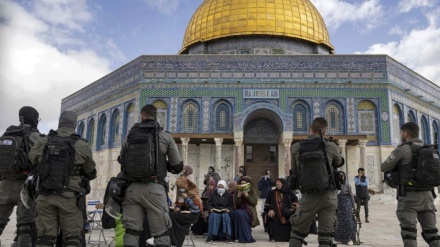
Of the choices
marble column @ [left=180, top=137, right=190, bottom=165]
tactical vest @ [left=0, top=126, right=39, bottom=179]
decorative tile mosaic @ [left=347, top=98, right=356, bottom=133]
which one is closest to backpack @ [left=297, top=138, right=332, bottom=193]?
tactical vest @ [left=0, top=126, right=39, bottom=179]

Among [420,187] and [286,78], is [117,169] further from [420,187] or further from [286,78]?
[420,187]

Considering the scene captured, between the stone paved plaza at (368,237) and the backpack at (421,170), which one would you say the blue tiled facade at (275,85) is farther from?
the backpack at (421,170)

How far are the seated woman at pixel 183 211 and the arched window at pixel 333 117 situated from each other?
14821 millimetres

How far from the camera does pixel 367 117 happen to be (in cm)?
1997

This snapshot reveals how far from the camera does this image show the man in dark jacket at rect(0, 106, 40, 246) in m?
4.77

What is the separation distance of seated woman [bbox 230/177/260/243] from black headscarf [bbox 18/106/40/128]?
13.1ft

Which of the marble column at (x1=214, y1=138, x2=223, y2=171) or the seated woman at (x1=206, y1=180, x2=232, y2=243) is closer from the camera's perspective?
the seated woman at (x1=206, y1=180, x2=232, y2=243)

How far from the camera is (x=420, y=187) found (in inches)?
188

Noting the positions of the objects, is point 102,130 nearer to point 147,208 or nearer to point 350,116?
point 350,116

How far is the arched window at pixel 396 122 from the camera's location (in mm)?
19969

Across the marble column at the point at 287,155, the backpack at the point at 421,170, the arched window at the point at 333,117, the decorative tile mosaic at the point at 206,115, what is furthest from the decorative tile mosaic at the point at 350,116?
the backpack at the point at 421,170

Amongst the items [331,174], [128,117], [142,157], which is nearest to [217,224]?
[331,174]

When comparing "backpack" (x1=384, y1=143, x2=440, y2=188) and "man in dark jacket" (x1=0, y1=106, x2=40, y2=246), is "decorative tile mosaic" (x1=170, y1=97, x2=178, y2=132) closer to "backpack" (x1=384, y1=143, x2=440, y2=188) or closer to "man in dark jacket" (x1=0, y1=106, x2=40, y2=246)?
"man in dark jacket" (x1=0, y1=106, x2=40, y2=246)

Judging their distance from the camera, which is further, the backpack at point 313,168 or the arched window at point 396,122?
the arched window at point 396,122
